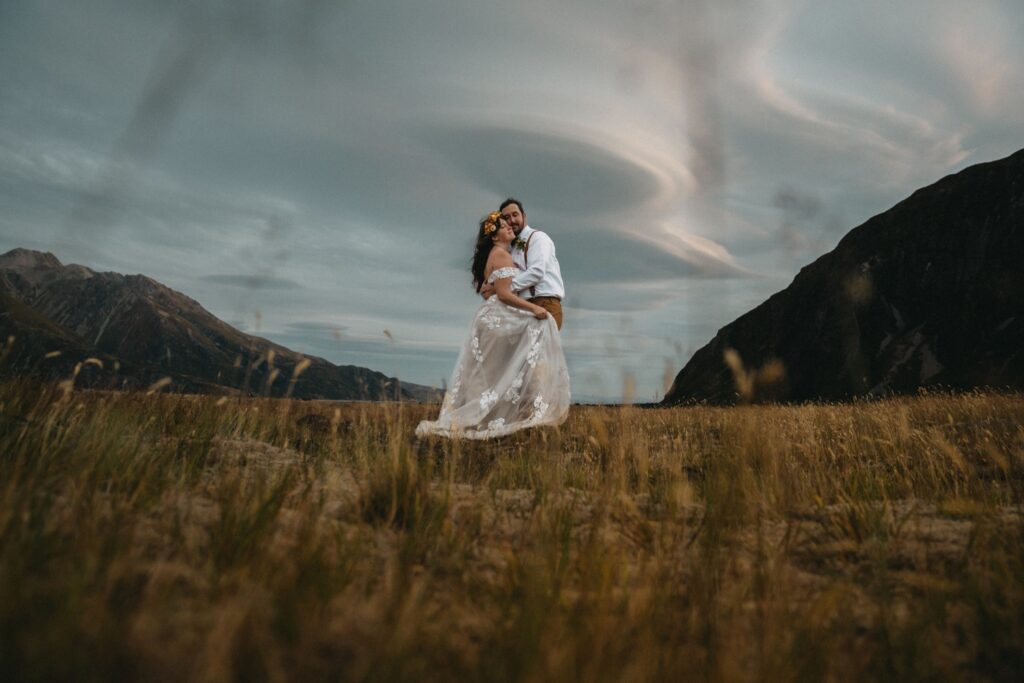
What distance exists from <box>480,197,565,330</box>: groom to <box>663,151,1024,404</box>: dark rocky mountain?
187 ft

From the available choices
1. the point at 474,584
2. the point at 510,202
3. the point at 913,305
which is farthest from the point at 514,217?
the point at 913,305

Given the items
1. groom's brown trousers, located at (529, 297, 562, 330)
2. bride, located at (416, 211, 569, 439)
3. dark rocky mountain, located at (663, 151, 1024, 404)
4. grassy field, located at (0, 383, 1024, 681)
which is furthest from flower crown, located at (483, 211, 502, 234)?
dark rocky mountain, located at (663, 151, 1024, 404)

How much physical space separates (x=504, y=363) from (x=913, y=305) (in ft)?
289

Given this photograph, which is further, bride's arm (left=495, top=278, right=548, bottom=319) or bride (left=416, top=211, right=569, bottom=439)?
bride's arm (left=495, top=278, right=548, bottom=319)

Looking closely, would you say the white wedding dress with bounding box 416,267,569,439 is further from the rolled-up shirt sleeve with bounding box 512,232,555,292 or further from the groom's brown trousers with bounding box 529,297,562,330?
the groom's brown trousers with bounding box 529,297,562,330

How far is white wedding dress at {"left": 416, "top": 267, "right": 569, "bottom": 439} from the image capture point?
26.8 feet

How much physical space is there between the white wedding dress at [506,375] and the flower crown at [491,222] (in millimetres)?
657

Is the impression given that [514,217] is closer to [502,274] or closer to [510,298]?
[502,274]

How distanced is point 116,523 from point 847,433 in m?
8.40

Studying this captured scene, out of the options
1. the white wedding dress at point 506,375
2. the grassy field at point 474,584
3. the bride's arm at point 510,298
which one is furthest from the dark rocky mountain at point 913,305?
the grassy field at point 474,584

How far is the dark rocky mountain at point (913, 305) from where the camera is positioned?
66250mm

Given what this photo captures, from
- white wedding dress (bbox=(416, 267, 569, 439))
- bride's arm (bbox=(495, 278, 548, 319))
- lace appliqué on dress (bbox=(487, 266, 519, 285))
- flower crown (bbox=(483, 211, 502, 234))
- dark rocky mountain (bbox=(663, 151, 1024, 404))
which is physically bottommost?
white wedding dress (bbox=(416, 267, 569, 439))

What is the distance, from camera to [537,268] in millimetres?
8539

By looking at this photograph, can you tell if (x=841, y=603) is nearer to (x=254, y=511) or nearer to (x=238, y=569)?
(x=238, y=569)
